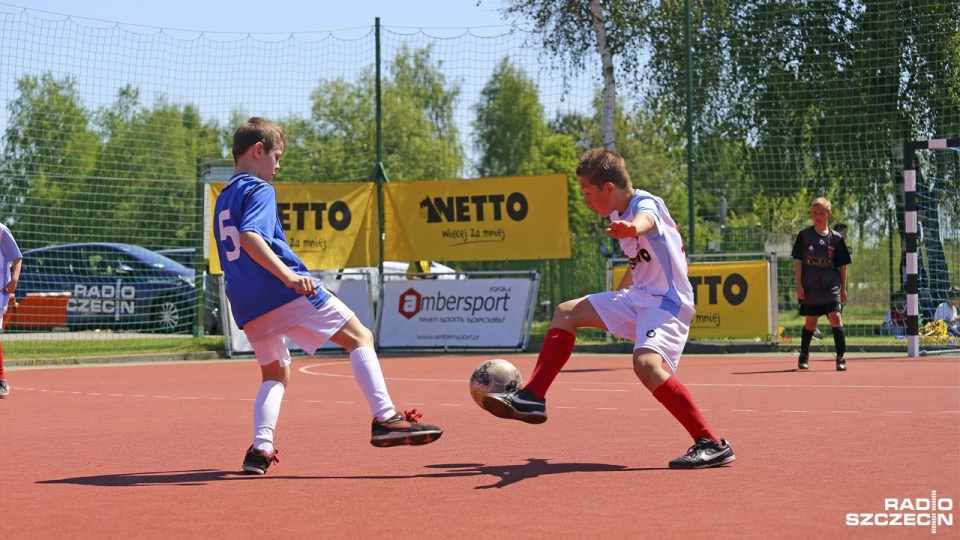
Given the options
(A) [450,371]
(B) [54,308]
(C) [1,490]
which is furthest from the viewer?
(B) [54,308]

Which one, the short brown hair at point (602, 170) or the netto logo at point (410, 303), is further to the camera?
the netto logo at point (410, 303)

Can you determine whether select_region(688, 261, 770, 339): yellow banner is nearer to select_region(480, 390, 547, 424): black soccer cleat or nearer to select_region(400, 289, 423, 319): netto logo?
select_region(400, 289, 423, 319): netto logo

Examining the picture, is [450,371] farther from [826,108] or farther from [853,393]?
[826,108]

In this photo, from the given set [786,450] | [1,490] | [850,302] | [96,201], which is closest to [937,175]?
[850,302]

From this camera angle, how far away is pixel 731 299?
17.4 meters

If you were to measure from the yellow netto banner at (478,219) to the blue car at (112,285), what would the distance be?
4.35m

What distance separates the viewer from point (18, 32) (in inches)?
682

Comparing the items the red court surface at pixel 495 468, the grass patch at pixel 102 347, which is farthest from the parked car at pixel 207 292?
the red court surface at pixel 495 468

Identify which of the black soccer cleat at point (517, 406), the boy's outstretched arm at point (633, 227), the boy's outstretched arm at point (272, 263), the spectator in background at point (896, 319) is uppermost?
the boy's outstretched arm at point (633, 227)

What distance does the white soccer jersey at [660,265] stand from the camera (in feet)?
20.7

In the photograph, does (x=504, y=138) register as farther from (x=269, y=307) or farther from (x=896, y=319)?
(x=269, y=307)

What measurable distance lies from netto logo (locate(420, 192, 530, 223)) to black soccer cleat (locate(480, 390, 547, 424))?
12136 millimetres

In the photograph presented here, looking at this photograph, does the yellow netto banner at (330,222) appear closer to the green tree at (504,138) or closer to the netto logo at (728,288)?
the netto logo at (728,288)

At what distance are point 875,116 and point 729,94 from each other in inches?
99.2
